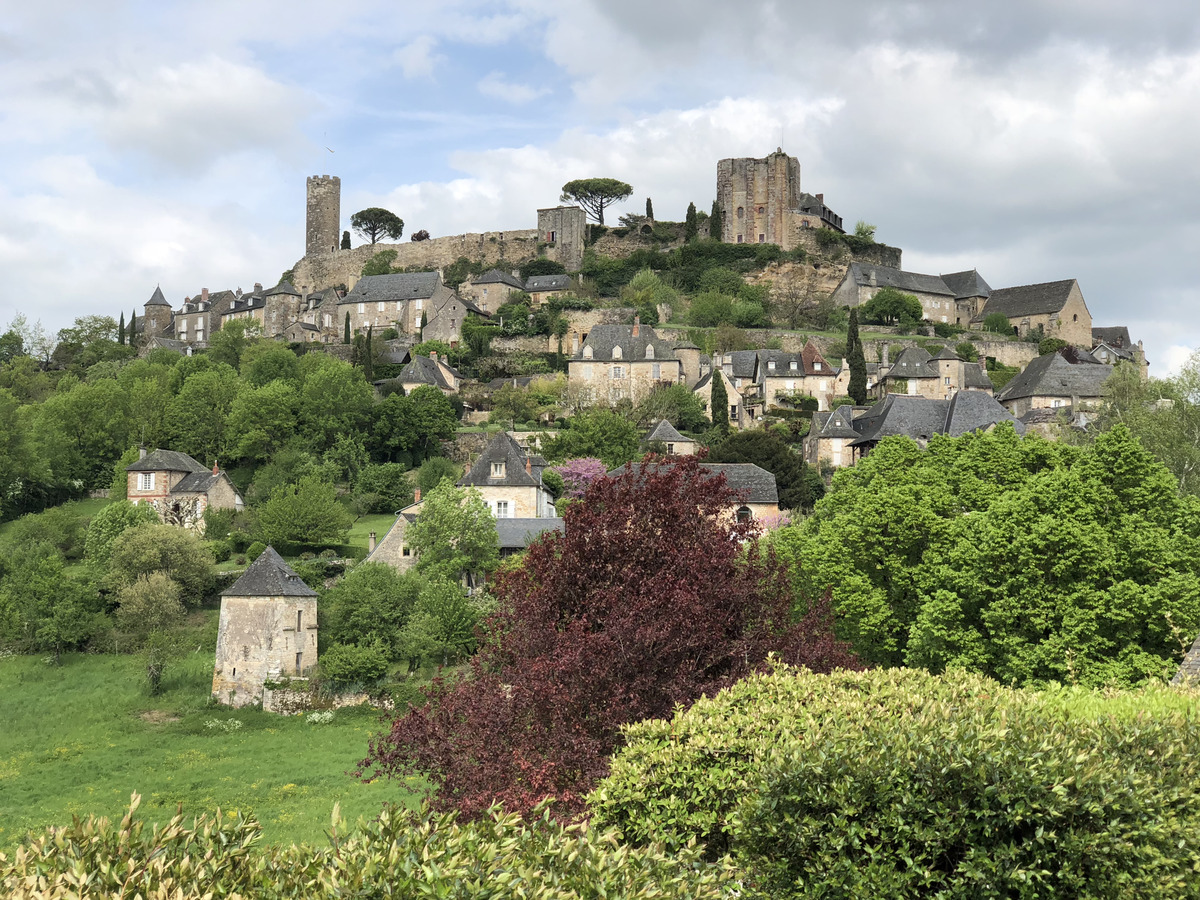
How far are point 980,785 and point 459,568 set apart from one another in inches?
1319

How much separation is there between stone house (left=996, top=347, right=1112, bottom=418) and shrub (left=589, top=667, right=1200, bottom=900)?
57.8m

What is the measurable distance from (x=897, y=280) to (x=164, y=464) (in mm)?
62148

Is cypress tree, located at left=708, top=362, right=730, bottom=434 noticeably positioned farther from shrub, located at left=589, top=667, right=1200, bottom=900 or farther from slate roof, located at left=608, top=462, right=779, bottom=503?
shrub, located at left=589, top=667, right=1200, bottom=900

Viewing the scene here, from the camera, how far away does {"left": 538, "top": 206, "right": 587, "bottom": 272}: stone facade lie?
4031 inches

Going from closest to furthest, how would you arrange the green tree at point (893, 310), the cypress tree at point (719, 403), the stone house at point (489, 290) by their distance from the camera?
the cypress tree at point (719, 403) < the green tree at point (893, 310) < the stone house at point (489, 290)

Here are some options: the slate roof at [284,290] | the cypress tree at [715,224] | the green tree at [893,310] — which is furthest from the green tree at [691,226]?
the slate roof at [284,290]

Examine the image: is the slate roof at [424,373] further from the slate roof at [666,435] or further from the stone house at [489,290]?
the slate roof at [666,435]

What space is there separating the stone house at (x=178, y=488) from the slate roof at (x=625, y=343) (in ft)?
89.5

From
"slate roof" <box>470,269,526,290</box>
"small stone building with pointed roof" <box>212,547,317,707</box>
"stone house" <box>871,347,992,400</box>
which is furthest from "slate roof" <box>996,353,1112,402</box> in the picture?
"small stone building with pointed roof" <box>212,547,317,707</box>

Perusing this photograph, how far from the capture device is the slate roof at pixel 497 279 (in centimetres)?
9572

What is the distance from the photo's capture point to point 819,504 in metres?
32.7

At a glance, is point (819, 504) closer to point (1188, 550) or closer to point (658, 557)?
point (1188, 550)

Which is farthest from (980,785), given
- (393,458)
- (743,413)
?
(743,413)

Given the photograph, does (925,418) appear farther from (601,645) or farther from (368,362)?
(601,645)
